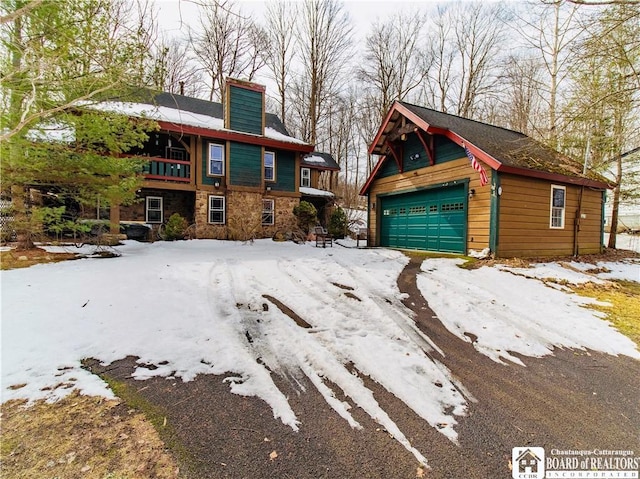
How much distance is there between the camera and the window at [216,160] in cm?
1399

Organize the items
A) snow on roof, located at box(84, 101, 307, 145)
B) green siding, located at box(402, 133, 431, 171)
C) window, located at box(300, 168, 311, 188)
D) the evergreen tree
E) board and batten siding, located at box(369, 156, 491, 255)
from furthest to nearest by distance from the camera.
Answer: window, located at box(300, 168, 311, 188) < green siding, located at box(402, 133, 431, 171) < board and batten siding, located at box(369, 156, 491, 255) < snow on roof, located at box(84, 101, 307, 145) < the evergreen tree

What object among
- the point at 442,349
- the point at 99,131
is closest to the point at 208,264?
the point at 99,131

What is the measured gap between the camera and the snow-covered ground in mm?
2717

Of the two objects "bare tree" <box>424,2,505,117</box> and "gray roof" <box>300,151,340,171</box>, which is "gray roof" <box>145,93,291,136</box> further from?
"bare tree" <box>424,2,505,117</box>

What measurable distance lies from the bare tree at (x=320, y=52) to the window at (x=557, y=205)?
1631cm

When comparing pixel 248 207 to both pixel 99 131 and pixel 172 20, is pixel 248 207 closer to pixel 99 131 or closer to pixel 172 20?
pixel 99 131

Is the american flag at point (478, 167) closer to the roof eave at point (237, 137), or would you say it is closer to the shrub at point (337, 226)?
the shrub at point (337, 226)

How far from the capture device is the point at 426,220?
11117 mm

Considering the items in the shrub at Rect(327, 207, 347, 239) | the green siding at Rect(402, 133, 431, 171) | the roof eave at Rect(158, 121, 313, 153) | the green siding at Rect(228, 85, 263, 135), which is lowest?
the shrub at Rect(327, 207, 347, 239)

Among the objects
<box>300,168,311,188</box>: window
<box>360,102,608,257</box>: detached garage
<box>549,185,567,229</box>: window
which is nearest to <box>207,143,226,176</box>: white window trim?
<box>360,102,608,257</box>: detached garage

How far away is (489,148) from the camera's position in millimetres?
9375

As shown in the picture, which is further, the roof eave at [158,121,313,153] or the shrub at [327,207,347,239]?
the shrub at [327,207,347,239]

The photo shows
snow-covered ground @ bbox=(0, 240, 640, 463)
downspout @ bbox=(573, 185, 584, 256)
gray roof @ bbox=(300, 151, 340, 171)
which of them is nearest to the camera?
snow-covered ground @ bbox=(0, 240, 640, 463)

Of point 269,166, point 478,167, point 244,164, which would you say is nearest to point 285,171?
point 269,166
